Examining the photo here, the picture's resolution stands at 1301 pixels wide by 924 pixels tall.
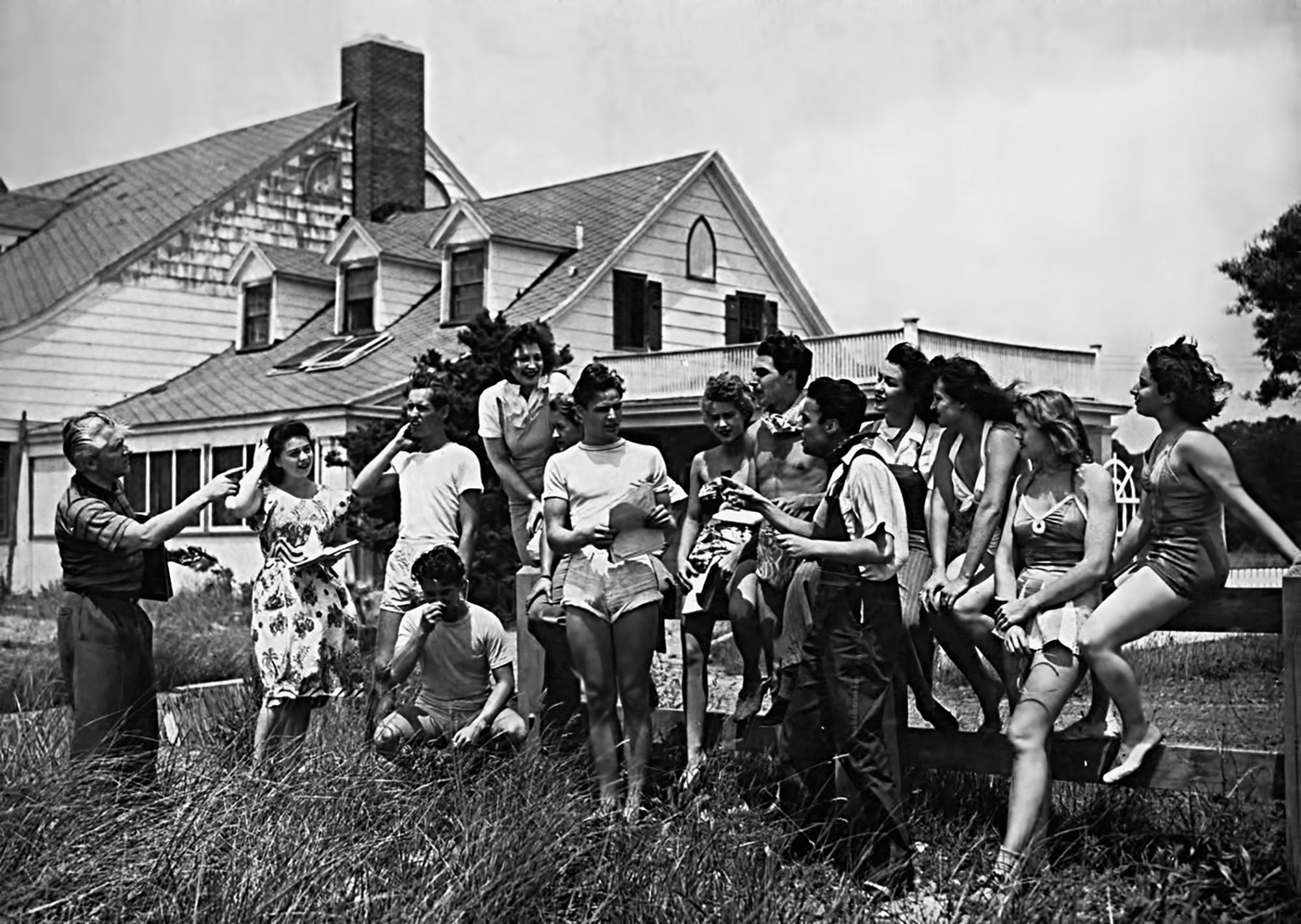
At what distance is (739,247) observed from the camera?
23000 millimetres

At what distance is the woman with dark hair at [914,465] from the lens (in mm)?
5969

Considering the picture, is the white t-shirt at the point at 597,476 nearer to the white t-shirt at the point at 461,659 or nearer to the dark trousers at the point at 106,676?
the white t-shirt at the point at 461,659

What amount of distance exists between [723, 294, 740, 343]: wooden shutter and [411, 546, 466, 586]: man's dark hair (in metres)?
16.5

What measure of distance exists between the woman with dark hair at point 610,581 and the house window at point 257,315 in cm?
1900

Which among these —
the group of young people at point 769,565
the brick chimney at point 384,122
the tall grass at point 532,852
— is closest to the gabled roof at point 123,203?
the brick chimney at point 384,122

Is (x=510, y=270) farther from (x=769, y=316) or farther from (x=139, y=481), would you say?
(x=139, y=481)

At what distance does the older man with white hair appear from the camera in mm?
6246

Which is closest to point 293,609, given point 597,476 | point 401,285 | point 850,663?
point 597,476

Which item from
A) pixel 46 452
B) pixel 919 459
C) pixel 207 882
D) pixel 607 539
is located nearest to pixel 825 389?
pixel 919 459

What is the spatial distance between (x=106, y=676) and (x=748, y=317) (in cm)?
1737

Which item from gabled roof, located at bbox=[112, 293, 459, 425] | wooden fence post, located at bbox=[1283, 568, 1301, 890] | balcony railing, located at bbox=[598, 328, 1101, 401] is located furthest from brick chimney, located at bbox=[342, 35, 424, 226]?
wooden fence post, located at bbox=[1283, 568, 1301, 890]

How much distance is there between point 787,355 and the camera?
6402 millimetres

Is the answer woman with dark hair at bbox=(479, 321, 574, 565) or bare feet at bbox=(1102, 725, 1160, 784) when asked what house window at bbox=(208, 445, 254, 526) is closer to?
woman with dark hair at bbox=(479, 321, 574, 565)

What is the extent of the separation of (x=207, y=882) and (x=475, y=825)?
3.01 feet
